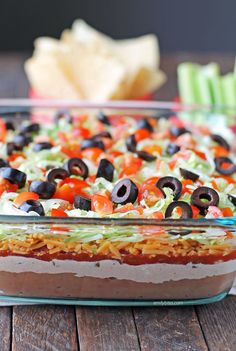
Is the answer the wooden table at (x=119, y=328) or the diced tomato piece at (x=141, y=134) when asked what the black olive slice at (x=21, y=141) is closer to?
the diced tomato piece at (x=141, y=134)

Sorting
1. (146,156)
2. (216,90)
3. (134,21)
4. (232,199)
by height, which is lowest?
(134,21)

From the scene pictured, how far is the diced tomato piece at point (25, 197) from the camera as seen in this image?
228cm

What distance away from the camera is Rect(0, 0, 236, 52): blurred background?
591cm

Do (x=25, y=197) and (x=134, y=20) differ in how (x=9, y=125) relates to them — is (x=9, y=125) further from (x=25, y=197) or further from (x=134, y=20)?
(x=134, y=20)

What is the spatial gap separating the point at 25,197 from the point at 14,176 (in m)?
0.13

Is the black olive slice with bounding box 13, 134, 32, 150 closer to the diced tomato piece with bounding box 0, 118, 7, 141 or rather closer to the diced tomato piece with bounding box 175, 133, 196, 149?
the diced tomato piece with bounding box 0, 118, 7, 141

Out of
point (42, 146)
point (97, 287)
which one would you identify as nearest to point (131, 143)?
point (42, 146)

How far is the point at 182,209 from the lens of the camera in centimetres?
219

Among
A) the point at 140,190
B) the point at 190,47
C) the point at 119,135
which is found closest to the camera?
the point at 140,190

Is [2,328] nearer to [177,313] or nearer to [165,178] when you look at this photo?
[177,313]

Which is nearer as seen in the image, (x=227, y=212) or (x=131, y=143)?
(x=227, y=212)

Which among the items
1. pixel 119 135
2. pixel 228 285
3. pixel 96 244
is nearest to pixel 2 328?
pixel 96 244

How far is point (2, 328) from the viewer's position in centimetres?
212

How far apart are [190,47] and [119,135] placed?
11.0ft
